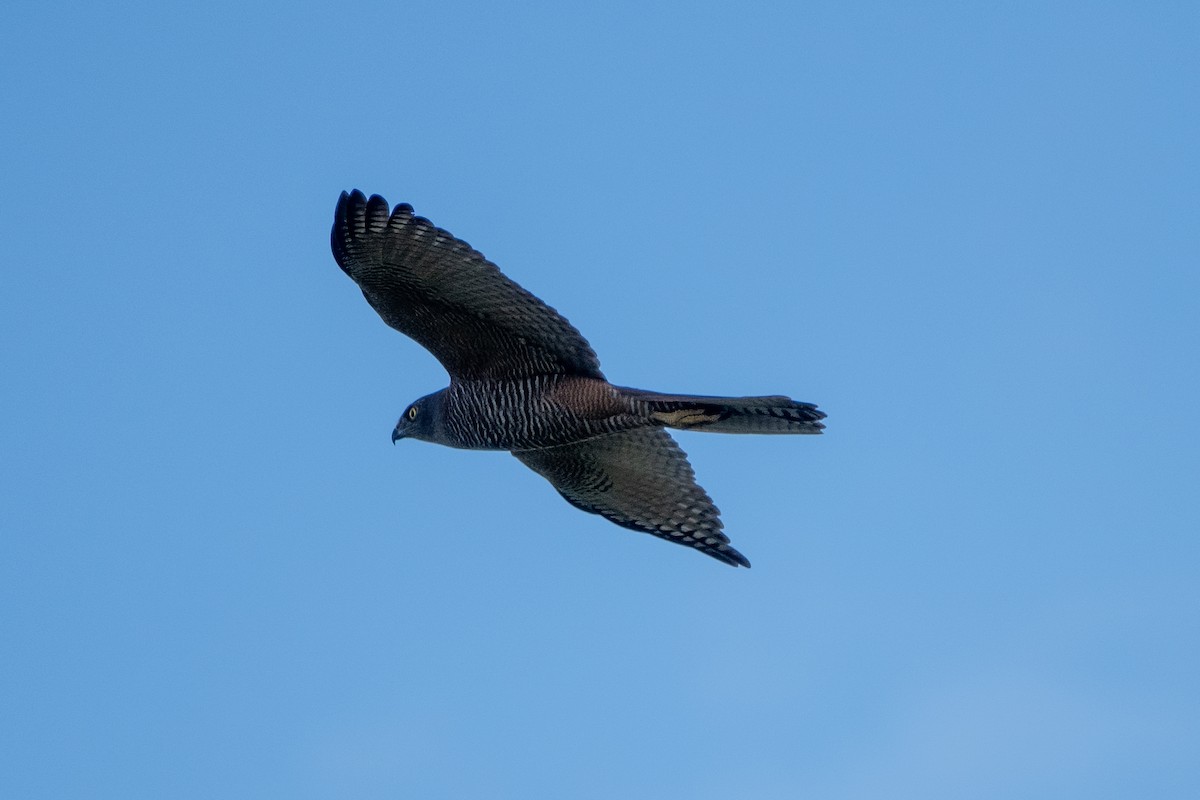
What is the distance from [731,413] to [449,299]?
212 cm

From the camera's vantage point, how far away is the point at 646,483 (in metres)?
13.3

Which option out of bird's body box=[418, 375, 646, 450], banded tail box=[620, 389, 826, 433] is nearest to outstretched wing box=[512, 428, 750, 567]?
bird's body box=[418, 375, 646, 450]

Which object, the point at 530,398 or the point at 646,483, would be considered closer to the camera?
the point at 530,398

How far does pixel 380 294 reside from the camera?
11594 mm

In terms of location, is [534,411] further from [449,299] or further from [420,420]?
[420,420]

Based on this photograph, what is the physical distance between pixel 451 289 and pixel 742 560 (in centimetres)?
357

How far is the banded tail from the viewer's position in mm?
11336

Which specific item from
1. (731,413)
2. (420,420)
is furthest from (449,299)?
(731,413)

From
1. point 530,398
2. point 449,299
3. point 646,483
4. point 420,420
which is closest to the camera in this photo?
point 449,299

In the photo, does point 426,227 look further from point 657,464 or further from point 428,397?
point 657,464

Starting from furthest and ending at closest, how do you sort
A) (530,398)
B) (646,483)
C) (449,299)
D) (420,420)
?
(646,483)
(420,420)
(530,398)
(449,299)

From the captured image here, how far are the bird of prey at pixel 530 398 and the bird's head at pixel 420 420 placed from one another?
0.01 m

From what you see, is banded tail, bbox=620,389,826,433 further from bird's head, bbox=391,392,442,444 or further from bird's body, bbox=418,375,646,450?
bird's head, bbox=391,392,442,444

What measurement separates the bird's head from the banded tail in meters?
1.73
